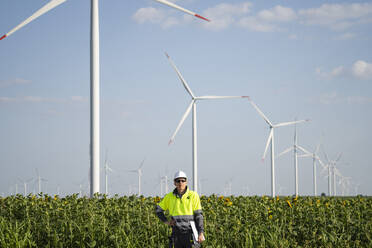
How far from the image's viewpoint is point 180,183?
9.81m

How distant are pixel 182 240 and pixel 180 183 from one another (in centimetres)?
125

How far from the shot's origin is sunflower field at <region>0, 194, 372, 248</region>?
12.4m

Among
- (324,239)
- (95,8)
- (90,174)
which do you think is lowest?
(324,239)

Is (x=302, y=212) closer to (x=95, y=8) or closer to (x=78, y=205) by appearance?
(x=78, y=205)

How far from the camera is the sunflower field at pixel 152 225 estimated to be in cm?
1238

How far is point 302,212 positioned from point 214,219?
363cm

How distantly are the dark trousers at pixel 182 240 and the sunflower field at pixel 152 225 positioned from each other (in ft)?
5.46

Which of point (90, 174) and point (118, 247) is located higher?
point (90, 174)

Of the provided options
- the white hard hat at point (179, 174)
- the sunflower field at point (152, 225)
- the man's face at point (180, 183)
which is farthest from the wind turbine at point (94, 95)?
the white hard hat at point (179, 174)

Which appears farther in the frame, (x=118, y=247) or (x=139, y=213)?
(x=139, y=213)

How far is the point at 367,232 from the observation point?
45.4ft

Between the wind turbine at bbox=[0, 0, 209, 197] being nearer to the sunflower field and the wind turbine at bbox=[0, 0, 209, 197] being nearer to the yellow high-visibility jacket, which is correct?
the sunflower field

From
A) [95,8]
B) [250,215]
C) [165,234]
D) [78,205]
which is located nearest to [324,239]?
[250,215]

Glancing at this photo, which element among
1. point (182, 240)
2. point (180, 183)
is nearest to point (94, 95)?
point (180, 183)
